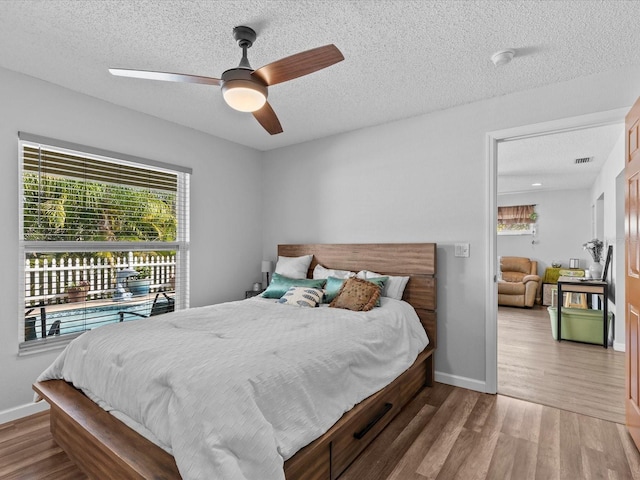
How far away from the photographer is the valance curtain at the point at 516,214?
7.70 meters

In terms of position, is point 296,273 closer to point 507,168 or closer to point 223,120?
point 223,120

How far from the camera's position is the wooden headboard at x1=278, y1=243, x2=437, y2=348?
320 centimetres

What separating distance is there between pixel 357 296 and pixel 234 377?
160 cm

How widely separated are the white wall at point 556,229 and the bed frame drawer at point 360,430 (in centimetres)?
660

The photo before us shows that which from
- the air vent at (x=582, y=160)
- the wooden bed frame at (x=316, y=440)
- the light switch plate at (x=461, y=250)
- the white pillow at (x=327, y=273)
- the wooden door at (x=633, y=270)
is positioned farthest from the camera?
the air vent at (x=582, y=160)

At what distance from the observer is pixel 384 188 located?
144 inches

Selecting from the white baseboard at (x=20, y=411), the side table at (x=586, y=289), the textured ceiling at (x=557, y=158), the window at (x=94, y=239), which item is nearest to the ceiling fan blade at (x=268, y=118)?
the window at (x=94, y=239)

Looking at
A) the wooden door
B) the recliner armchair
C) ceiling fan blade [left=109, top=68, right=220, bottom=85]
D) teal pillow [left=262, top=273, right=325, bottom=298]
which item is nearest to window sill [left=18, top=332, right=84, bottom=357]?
teal pillow [left=262, top=273, right=325, bottom=298]

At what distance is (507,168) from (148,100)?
206 inches

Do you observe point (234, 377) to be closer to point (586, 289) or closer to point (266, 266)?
point (266, 266)

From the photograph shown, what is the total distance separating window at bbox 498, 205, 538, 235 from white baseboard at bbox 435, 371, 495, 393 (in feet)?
18.6

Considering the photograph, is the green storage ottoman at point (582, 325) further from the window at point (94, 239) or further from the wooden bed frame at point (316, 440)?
the window at point (94, 239)

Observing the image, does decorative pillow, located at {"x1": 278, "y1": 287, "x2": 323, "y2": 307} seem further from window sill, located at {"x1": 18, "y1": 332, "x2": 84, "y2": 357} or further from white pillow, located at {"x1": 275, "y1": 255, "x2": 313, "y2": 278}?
window sill, located at {"x1": 18, "y1": 332, "x2": 84, "y2": 357}

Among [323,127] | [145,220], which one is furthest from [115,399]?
[323,127]
